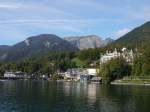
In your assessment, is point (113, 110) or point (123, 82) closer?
point (113, 110)

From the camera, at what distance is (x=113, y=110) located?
221ft

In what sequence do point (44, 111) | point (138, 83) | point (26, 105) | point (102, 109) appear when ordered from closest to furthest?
point (44, 111), point (102, 109), point (26, 105), point (138, 83)

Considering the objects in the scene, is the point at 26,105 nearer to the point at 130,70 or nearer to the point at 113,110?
the point at 113,110

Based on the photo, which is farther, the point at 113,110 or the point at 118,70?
the point at 118,70

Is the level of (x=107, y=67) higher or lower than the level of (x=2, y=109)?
higher

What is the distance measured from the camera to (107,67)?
194375 mm

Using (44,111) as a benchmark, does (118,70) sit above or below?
above

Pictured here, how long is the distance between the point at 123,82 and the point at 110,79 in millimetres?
11028

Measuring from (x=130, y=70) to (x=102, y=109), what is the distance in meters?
132

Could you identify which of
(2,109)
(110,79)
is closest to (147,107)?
(2,109)

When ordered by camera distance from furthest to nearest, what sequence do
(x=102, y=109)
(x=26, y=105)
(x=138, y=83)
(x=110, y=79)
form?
(x=110, y=79), (x=138, y=83), (x=26, y=105), (x=102, y=109)

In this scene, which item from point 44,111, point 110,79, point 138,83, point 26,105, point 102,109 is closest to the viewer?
point 44,111

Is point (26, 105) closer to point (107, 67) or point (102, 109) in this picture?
point (102, 109)

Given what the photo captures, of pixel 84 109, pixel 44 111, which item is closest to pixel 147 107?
pixel 84 109
